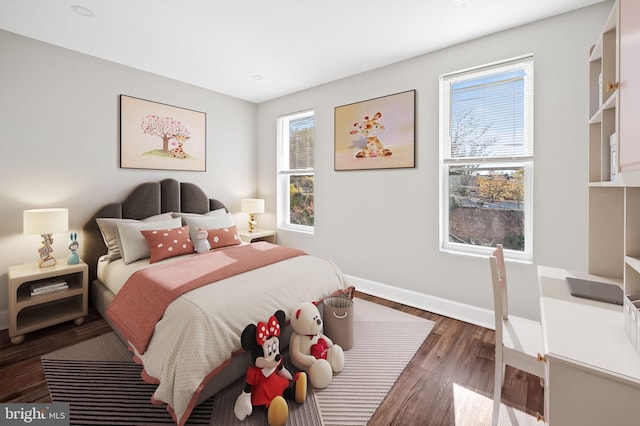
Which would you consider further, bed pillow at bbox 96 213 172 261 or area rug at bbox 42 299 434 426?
bed pillow at bbox 96 213 172 261

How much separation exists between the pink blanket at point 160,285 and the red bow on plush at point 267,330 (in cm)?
60

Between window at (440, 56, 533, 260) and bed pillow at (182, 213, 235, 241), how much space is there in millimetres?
2476

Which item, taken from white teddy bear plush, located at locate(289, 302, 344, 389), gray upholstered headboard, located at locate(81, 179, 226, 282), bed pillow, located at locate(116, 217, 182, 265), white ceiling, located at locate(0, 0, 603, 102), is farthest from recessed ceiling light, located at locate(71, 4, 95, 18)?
white teddy bear plush, located at locate(289, 302, 344, 389)

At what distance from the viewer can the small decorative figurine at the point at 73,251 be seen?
2.65m

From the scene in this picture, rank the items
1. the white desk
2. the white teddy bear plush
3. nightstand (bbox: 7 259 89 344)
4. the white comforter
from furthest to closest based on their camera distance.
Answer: nightstand (bbox: 7 259 89 344) → the white teddy bear plush → the white comforter → the white desk

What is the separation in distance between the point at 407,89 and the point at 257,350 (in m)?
Answer: 2.85

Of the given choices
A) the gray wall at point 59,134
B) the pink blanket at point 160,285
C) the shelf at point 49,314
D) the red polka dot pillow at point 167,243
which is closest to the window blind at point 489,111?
the pink blanket at point 160,285

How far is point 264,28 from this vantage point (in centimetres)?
246

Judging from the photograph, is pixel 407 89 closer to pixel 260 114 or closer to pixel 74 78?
pixel 260 114

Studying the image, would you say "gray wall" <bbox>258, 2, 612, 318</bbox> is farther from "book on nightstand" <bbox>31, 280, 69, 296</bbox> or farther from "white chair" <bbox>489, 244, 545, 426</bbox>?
"book on nightstand" <bbox>31, 280, 69, 296</bbox>

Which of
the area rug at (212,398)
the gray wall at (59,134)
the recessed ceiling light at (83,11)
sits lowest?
the area rug at (212,398)

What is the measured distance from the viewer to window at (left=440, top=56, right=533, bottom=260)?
245cm

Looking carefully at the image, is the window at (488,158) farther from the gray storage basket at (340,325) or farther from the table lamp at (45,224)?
the table lamp at (45,224)

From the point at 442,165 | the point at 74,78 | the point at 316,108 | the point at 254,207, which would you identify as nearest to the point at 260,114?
the point at 316,108
